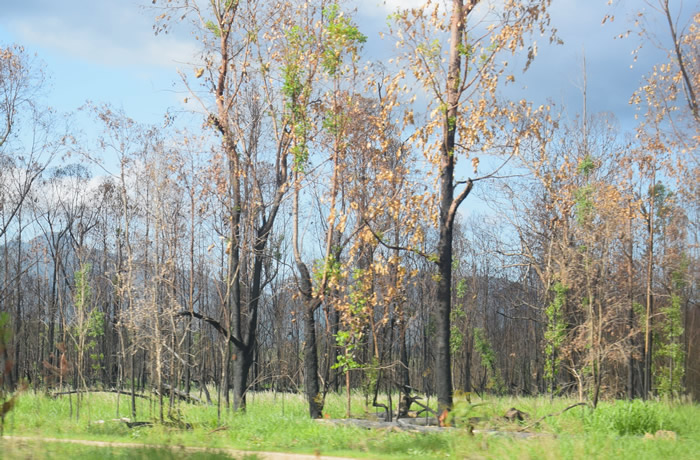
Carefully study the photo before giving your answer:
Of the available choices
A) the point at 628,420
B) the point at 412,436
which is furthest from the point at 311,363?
the point at 628,420

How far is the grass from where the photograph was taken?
8.69 metres

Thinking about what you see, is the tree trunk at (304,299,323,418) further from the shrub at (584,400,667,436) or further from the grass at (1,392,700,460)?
the shrub at (584,400,667,436)

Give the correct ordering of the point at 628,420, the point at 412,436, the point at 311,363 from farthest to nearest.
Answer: the point at 311,363
the point at 628,420
the point at 412,436

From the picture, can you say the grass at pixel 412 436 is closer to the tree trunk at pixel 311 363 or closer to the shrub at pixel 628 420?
the shrub at pixel 628 420

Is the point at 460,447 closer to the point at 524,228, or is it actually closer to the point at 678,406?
the point at 678,406

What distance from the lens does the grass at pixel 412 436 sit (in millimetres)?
8688

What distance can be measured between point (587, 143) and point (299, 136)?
17.1 meters

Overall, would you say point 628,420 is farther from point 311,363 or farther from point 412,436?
point 311,363

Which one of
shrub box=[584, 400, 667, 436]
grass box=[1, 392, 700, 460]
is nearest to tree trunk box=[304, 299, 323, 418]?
grass box=[1, 392, 700, 460]

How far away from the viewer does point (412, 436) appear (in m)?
11.0

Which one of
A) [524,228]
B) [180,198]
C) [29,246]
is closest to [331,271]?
[180,198]

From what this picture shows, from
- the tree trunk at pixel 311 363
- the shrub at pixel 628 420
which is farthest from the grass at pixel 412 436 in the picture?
the tree trunk at pixel 311 363

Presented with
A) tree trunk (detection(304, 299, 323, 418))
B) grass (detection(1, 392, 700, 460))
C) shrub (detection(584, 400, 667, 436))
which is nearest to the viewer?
grass (detection(1, 392, 700, 460))

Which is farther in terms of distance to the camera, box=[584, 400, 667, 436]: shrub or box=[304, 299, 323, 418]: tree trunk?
box=[304, 299, 323, 418]: tree trunk
